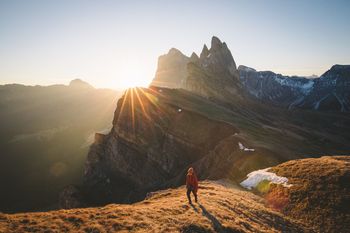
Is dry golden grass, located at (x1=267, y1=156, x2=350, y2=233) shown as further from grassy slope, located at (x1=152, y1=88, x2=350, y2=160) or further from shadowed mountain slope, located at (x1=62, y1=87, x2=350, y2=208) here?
grassy slope, located at (x1=152, y1=88, x2=350, y2=160)

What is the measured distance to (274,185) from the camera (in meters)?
32.9

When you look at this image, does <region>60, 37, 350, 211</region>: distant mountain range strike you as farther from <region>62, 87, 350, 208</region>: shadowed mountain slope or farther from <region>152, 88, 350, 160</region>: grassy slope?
<region>152, 88, 350, 160</region>: grassy slope

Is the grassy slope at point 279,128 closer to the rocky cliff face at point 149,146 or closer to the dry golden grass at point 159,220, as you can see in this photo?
the rocky cliff face at point 149,146

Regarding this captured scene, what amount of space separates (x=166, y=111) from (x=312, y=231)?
72.7 meters

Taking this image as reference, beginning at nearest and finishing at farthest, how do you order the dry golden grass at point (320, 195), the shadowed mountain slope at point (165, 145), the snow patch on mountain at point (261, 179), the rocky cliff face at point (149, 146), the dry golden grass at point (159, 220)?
the dry golden grass at point (159, 220), the dry golden grass at point (320, 195), the snow patch on mountain at point (261, 179), the shadowed mountain slope at point (165, 145), the rocky cliff face at point (149, 146)

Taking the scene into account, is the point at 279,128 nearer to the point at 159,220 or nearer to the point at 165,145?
the point at 165,145

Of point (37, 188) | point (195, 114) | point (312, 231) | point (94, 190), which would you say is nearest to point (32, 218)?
point (312, 231)

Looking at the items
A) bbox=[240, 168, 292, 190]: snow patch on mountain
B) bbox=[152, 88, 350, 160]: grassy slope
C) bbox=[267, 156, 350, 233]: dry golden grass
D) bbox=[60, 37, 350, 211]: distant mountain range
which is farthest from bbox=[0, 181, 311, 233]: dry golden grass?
bbox=[152, 88, 350, 160]: grassy slope

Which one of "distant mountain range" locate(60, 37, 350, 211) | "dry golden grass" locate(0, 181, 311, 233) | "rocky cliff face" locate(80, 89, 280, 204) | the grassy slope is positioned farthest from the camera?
"rocky cliff face" locate(80, 89, 280, 204)

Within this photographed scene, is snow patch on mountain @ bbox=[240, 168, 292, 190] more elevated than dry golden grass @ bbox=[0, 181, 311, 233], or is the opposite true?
dry golden grass @ bbox=[0, 181, 311, 233]

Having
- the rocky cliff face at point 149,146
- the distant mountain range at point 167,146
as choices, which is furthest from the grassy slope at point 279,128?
the rocky cliff face at point 149,146

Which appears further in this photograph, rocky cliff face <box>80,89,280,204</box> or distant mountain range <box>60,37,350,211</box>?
rocky cliff face <box>80,89,280,204</box>

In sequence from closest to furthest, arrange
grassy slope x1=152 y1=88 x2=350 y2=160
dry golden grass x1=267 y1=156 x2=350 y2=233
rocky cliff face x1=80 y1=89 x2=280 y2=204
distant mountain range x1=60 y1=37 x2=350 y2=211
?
dry golden grass x1=267 y1=156 x2=350 y2=233
distant mountain range x1=60 y1=37 x2=350 y2=211
grassy slope x1=152 y1=88 x2=350 y2=160
rocky cliff face x1=80 y1=89 x2=280 y2=204

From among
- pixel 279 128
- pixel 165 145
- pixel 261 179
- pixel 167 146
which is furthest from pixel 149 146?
pixel 261 179
